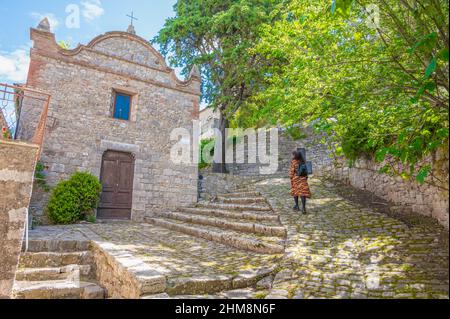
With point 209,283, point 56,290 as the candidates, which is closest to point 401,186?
point 209,283

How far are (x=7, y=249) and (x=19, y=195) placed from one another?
2.20 ft

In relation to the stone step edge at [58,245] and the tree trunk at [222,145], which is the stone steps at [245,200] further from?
the stone step edge at [58,245]

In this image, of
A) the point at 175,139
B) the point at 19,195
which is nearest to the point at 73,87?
the point at 175,139

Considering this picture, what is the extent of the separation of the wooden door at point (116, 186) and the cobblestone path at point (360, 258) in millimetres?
5757

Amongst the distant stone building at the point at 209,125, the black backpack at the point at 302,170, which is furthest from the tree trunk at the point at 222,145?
the black backpack at the point at 302,170

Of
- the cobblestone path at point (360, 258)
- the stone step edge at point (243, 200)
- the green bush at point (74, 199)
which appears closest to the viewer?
the cobblestone path at point (360, 258)

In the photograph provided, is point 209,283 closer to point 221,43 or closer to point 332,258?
point 332,258

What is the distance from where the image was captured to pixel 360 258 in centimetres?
359

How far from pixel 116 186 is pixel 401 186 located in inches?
325

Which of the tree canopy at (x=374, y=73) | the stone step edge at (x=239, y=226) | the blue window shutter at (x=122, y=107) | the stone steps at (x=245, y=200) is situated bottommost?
the stone step edge at (x=239, y=226)

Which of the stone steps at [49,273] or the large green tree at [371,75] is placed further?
the stone steps at [49,273]

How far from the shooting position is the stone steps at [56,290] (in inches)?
144

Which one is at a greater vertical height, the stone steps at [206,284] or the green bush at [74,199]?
the green bush at [74,199]
